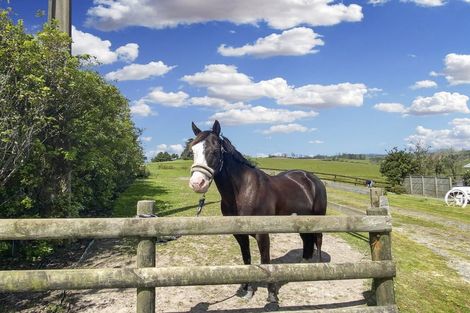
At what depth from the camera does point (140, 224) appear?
3822 mm

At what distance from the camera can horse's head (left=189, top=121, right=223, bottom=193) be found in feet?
15.5

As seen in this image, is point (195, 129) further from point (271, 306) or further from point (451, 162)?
point (451, 162)

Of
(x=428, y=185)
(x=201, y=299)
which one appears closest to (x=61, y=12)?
(x=201, y=299)


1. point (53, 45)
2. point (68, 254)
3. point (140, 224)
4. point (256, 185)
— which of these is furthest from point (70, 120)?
point (140, 224)

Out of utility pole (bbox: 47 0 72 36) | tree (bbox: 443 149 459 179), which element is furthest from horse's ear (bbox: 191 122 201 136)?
tree (bbox: 443 149 459 179)

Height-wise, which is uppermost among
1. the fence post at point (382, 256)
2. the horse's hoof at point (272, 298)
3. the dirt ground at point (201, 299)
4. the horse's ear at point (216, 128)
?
the horse's ear at point (216, 128)

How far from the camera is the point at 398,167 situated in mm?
40125

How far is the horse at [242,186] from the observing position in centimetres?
496

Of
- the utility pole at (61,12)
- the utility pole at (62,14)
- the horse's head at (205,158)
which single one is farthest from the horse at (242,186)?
the utility pole at (61,12)

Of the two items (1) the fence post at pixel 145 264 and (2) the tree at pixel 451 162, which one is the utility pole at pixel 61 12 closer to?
(1) the fence post at pixel 145 264

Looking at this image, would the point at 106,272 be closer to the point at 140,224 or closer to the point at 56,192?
the point at 140,224

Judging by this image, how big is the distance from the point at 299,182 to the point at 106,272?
4.36m

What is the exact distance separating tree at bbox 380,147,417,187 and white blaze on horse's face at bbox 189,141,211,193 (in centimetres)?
3856

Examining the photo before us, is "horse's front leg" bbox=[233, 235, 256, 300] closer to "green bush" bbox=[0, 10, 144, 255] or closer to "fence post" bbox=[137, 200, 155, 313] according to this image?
"fence post" bbox=[137, 200, 155, 313]
